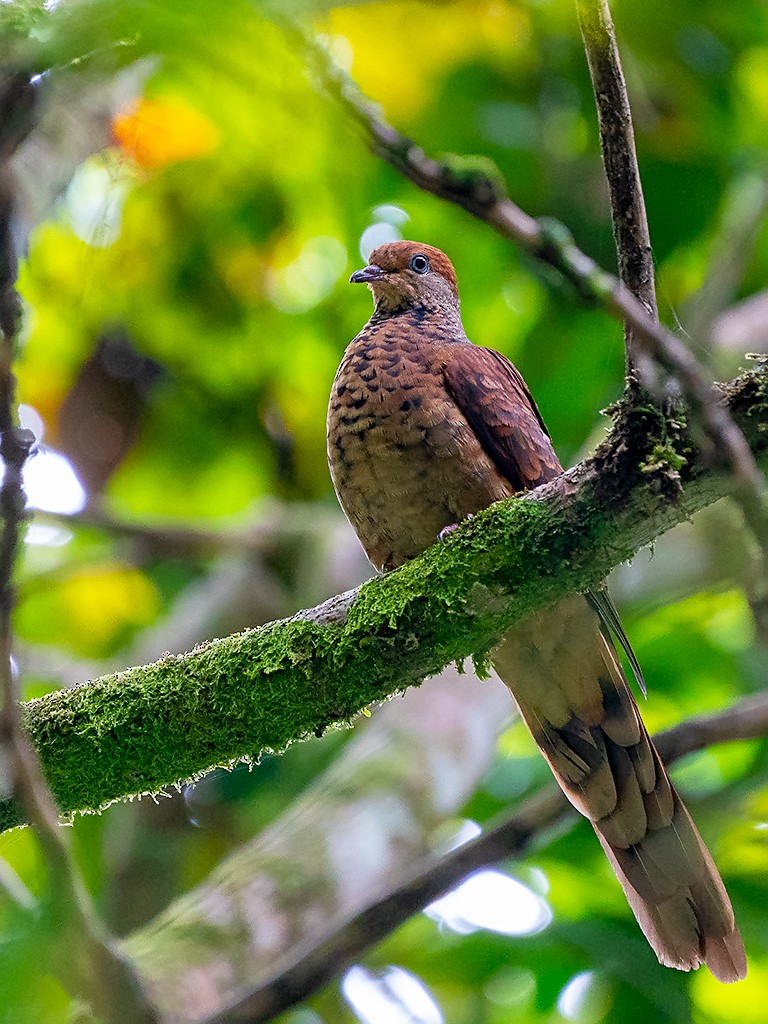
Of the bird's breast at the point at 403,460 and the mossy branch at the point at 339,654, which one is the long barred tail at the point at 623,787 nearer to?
the bird's breast at the point at 403,460

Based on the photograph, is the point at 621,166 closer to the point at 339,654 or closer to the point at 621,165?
the point at 621,165

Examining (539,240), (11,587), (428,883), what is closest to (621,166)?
(539,240)

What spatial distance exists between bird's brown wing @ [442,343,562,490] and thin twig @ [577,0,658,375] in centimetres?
127

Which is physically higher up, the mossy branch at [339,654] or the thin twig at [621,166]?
the thin twig at [621,166]

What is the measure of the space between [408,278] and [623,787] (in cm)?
202

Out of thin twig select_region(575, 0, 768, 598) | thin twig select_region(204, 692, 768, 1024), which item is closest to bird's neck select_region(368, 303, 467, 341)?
thin twig select_region(204, 692, 768, 1024)

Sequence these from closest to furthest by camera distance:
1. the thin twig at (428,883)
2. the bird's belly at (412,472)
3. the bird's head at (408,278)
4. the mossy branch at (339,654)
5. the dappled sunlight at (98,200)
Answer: the mossy branch at (339,654) → the thin twig at (428,883) → the bird's belly at (412,472) → the bird's head at (408,278) → the dappled sunlight at (98,200)

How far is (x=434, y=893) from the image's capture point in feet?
10.4

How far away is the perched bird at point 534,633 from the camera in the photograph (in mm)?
3453

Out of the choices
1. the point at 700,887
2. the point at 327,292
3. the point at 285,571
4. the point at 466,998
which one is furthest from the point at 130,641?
the point at 700,887

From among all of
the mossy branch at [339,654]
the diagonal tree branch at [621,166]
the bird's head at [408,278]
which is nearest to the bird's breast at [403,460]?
the mossy branch at [339,654]

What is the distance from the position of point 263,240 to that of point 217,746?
3.84m

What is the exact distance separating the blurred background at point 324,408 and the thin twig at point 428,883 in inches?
18.4

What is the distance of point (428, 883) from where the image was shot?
3160 millimetres
